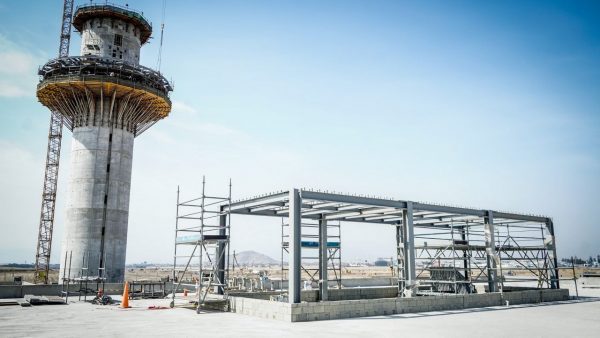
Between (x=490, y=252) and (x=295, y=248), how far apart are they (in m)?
12.8

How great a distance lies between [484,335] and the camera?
12.1 meters

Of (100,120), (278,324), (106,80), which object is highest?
(106,80)

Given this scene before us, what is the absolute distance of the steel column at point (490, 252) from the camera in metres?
22.3

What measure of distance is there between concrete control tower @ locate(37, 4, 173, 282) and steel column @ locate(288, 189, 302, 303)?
73.3 feet

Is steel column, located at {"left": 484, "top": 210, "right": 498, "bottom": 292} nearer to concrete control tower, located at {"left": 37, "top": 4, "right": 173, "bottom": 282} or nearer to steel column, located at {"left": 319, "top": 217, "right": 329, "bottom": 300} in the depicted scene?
steel column, located at {"left": 319, "top": 217, "right": 329, "bottom": 300}

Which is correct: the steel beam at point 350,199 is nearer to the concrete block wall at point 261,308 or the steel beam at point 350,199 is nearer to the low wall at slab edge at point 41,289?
the concrete block wall at point 261,308

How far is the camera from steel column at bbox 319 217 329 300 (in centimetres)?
2194

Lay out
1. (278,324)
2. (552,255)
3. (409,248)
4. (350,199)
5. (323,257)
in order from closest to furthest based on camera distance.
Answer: (278,324)
(350,199)
(409,248)
(323,257)
(552,255)

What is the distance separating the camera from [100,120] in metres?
33.9

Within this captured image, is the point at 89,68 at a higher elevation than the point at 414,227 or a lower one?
higher

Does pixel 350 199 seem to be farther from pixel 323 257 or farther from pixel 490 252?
pixel 490 252

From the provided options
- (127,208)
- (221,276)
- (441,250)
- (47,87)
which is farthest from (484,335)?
(47,87)

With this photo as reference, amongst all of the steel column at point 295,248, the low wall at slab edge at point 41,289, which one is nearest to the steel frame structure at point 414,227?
the steel column at point 295,248

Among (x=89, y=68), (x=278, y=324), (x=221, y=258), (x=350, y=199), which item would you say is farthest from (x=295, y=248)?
(x=89, y=68)
